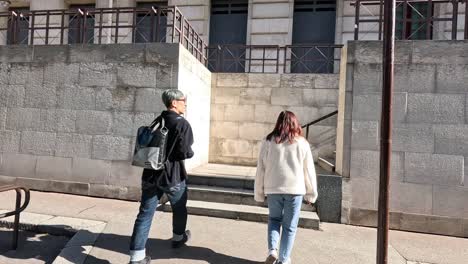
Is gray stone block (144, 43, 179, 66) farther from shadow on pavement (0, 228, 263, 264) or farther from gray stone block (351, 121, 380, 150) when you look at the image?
gray stone block (351, 121, 380, 150)

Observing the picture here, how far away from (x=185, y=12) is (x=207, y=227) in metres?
8.93

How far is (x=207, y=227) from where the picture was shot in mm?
4445

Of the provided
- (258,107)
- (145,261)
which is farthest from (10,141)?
(258,107)

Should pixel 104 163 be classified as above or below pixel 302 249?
above

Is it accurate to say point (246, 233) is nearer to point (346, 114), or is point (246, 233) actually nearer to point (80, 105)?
point (346, 114)

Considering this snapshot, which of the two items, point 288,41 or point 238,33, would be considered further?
point 238,33

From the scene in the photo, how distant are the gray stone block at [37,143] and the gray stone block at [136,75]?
179 cm

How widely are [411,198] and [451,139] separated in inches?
40.3

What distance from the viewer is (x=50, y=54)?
6.07 m

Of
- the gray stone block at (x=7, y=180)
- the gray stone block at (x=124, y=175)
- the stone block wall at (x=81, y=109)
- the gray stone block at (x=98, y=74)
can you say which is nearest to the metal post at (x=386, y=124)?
the stone block wall at (x=81, y=109)

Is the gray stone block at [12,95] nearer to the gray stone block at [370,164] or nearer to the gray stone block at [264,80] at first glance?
the gray stone block at [264,80]

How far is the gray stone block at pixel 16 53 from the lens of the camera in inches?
243

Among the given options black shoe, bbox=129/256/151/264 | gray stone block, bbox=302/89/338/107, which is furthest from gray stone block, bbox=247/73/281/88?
black shoe, bbox=129/256/151/264

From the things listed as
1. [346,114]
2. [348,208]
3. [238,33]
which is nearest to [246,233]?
[348,208]
